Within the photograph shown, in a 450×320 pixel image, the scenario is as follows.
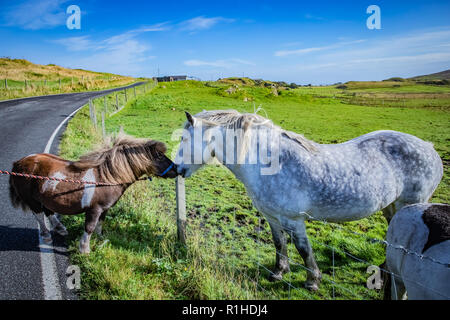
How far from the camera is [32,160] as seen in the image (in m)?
3.61

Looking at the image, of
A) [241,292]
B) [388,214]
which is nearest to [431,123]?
[388,214]

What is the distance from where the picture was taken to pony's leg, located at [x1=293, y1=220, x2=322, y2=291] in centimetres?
316

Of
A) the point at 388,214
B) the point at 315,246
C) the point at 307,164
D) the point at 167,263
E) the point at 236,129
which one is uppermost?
the point at 236,129

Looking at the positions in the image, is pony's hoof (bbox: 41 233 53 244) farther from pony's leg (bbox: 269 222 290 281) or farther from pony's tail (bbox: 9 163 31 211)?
pony's leg (bbox: 269 222 290 281)

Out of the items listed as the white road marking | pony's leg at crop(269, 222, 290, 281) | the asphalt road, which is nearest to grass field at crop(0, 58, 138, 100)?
the asphalt road

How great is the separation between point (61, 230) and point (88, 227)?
2.85 feet

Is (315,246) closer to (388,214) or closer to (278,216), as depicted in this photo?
(388,214)

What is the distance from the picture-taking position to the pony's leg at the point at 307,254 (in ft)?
10.4

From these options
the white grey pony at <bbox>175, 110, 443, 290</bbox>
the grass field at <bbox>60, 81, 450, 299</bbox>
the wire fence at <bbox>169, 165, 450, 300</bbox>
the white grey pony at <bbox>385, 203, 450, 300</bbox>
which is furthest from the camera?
the wire fence at <bbox>169, 165, 450, 300</bbox>

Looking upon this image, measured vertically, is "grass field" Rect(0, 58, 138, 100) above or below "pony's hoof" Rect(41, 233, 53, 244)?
above

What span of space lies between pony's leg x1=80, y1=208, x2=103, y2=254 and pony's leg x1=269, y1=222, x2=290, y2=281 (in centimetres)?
238

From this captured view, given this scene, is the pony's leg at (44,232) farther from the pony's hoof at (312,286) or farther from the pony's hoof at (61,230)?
the pony's hoof at (312,286)

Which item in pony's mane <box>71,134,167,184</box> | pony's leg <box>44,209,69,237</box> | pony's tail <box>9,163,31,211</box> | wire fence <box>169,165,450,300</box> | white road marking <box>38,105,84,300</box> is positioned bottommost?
wire fence <box>169,165,450,300</box>
